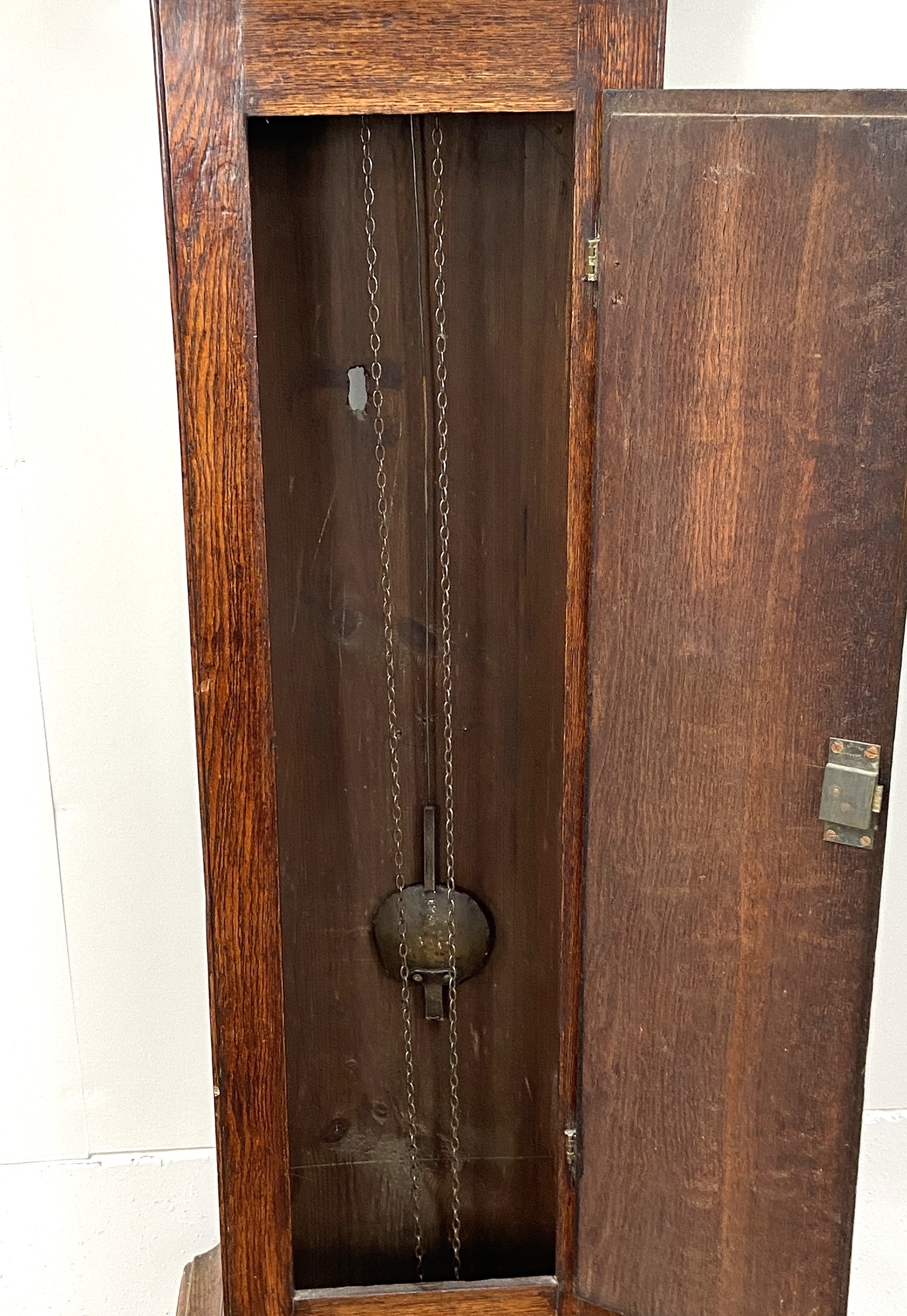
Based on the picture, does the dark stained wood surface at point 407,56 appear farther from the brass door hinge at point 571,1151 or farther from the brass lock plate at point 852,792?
the brass door hinge at point 571,1151

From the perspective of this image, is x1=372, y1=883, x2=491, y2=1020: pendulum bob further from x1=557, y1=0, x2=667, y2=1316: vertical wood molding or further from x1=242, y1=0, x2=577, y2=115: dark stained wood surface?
x1=242, y1=0, x2=577, y2=115: dark stained wood surface

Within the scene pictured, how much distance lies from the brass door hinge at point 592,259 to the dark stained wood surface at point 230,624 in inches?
11.7

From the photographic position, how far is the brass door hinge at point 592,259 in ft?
4.00

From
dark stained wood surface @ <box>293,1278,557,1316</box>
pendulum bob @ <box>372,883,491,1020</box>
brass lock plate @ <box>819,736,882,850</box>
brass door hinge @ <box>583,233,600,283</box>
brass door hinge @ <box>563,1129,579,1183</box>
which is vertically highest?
brass door hinge @ <box>583,233,600,283</box>

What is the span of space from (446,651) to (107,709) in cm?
70

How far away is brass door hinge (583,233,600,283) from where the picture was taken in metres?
1.22

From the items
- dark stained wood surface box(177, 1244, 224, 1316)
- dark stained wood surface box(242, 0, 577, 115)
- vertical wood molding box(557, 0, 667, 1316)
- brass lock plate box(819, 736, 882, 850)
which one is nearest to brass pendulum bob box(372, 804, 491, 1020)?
vertical wood molding box(557, 0, 667, 1316)

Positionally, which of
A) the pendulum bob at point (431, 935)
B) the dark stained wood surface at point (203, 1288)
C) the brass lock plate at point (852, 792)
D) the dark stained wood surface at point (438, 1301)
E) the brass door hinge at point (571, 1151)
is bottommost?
the dark stained wood surface at point (203, 1288)

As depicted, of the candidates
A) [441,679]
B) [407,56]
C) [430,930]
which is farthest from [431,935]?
[407,56]

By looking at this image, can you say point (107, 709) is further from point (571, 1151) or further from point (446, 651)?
point (571, 1151)

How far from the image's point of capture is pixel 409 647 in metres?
1.56

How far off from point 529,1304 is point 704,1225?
0.21 metres

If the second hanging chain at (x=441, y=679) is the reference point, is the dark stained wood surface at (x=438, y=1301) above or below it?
below

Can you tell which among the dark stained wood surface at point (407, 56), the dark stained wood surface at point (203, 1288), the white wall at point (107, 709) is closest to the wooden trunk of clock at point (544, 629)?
the dark stained wood surface at point (407, 56)
